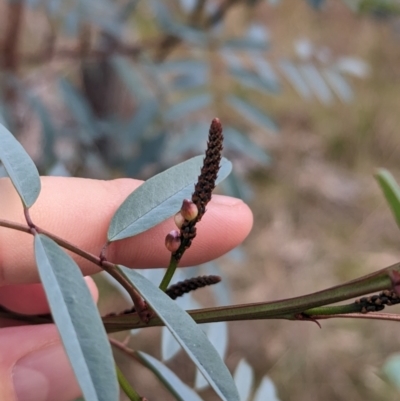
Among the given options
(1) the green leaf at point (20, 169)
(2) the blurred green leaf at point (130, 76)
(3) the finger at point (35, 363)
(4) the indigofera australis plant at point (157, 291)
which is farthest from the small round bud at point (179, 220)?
(2) the blurred green leaf at point (130, 76)

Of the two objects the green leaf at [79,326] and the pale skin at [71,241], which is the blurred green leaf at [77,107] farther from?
the green leaf at [79,326]

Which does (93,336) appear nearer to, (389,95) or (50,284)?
(50,284)

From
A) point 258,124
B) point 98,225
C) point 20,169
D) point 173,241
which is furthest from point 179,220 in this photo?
point 258,124

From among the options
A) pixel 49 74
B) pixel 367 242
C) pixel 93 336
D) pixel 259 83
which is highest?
pixel 49 74

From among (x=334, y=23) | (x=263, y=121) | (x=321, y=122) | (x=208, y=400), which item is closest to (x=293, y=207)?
(x=321, y=122)

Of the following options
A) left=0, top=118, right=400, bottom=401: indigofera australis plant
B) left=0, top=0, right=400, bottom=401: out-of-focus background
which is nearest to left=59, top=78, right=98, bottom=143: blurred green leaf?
left=0, top=0, right=400, bottom=401: out-of-focus background
